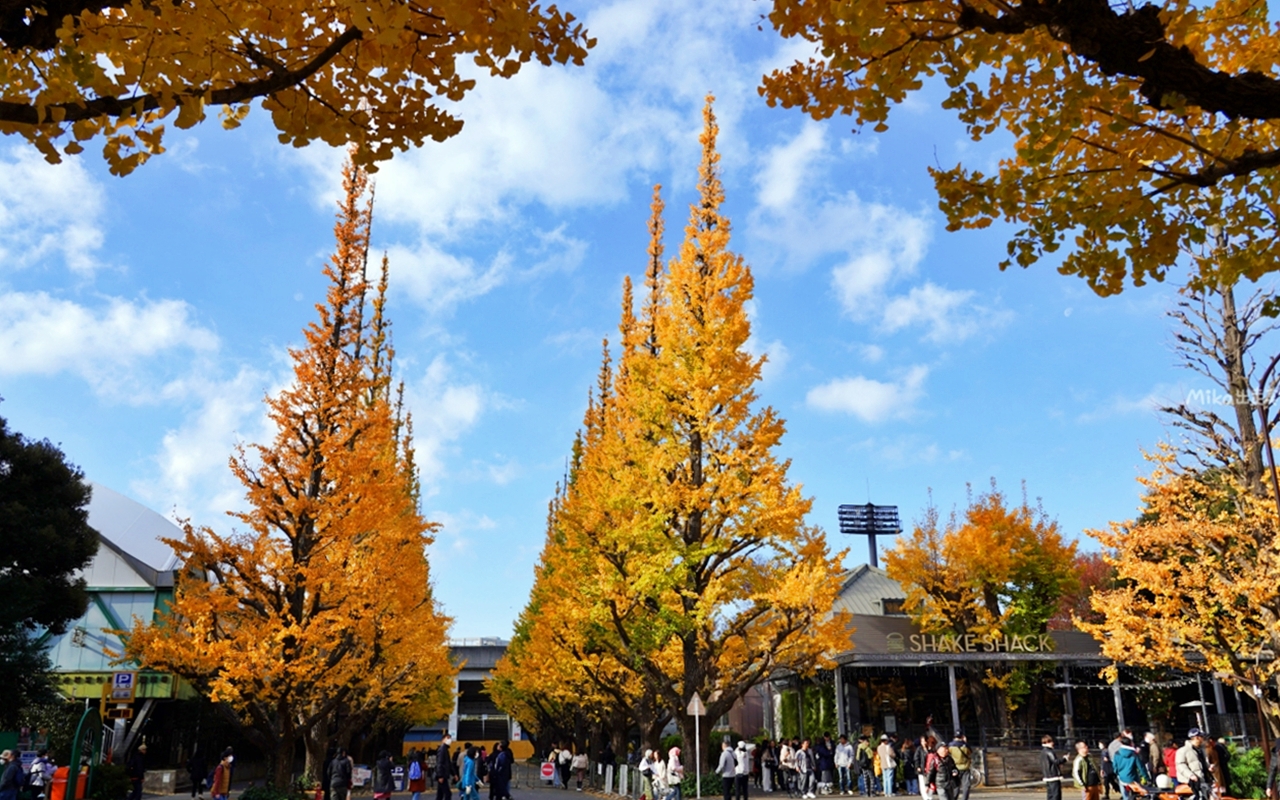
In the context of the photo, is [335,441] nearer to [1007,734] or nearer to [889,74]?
[889,74]

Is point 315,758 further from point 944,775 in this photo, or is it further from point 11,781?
point 944,775

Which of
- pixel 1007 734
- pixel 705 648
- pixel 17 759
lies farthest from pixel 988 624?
pixel 17 759

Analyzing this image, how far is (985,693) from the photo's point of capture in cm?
2883

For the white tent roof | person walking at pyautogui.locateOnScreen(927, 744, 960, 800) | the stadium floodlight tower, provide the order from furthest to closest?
the stadium floodlight tower
the white tent roof
person walking at pyautogui.locateOnScreen(927, 744, 960, 800)

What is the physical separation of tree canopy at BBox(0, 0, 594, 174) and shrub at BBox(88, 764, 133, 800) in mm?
19141

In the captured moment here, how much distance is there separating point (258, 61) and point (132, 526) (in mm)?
34464

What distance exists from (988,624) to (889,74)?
29.1 metres

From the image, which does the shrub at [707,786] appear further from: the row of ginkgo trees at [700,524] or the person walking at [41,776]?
the person walking at [41,776]

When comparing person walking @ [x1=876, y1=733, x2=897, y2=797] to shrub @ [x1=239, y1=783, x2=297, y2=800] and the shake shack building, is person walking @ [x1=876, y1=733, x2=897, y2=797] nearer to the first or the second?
the shake shack building

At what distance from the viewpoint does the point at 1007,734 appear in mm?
26797

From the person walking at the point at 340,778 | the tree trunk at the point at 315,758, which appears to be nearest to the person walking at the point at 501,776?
the person walking at the point at 340,778

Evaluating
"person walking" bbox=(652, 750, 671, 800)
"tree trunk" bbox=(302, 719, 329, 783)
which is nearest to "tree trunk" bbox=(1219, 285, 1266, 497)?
"person walking" bbox=(652, 750, 671, 800)

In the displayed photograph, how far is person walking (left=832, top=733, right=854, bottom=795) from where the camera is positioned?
22.1 m

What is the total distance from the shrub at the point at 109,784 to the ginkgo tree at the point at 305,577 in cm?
392
